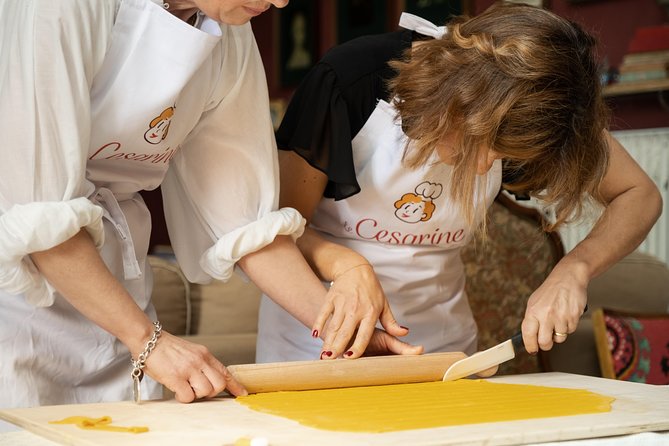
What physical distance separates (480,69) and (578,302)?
0.46 metres

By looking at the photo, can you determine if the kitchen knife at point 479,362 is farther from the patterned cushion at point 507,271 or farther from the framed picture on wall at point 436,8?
the framed picture on wall at point 436,8

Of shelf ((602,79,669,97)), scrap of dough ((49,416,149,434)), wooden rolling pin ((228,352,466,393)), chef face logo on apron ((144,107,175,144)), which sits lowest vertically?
shelf ((602,79,669,97))

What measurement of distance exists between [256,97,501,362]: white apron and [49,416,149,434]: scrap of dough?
687mm

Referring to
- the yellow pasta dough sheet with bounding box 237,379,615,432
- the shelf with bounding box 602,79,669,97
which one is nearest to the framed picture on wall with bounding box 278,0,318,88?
the shelf with bounding box 602,79,669,97

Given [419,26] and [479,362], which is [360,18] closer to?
[419,26]

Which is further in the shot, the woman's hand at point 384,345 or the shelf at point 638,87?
the shelf at point 638,87

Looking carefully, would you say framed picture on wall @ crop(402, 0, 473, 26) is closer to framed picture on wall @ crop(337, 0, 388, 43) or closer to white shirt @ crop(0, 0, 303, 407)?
framed picture on wall @ crop(337, 0, 388, 43)

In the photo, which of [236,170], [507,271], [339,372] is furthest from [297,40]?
[339,372]

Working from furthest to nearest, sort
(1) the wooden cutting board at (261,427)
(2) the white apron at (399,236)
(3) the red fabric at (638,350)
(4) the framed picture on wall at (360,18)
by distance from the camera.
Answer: (4) the framed picture on wall at (360,18)
(3) the red fabric at (638,350)
(2) the white apron at (399,236)
(1) the wooden cutting board at (261,427)

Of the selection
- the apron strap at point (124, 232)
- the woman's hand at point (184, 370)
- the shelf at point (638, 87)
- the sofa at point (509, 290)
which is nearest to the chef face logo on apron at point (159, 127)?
the apron strap at point (124, 232)

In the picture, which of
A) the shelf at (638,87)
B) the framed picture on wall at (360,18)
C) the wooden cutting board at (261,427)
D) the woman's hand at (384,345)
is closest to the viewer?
the wooden cutting board at (261,427)

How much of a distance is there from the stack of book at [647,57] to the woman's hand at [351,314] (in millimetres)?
2924

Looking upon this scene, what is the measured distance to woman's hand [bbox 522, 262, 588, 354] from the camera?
1566 mm

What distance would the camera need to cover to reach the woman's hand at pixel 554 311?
5.14ft
